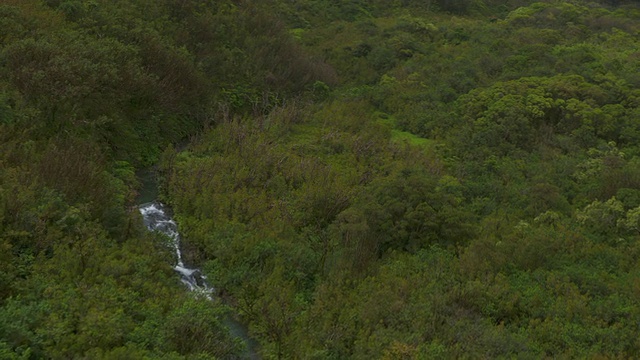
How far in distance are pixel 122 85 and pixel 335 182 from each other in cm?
975

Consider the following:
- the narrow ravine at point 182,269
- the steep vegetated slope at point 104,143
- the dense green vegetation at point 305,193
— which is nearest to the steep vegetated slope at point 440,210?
the dense green vegetation at point 305,193

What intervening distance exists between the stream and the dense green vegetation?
396 mm

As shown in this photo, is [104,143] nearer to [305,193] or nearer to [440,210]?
[305,193]

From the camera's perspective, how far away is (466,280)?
1484 centimetres

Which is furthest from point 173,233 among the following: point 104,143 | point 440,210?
point 440,210

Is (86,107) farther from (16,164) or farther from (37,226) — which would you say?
(37,226)

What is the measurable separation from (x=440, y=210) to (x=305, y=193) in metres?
5.19

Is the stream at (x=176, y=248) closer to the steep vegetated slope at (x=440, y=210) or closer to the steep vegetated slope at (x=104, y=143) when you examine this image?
the steep vegetated slope at (x=440, y=210)

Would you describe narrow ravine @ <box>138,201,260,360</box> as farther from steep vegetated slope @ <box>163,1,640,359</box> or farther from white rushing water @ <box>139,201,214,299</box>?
steep vegetated slope @ <box>163,1,640,359</box>

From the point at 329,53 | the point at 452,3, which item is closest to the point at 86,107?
the point at 329,53

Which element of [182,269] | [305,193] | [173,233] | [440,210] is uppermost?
[440,210]

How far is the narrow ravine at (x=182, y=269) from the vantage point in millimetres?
14398

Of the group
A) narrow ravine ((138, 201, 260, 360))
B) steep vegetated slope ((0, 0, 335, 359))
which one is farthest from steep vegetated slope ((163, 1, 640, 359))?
steep vegetated slope ((0, 0, 335, 359))

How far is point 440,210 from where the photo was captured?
17109 millimetres
